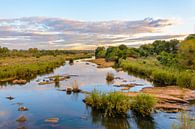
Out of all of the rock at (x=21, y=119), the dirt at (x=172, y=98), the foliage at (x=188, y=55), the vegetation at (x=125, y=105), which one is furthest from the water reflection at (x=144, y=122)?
the foliage at (x=188, y=55)

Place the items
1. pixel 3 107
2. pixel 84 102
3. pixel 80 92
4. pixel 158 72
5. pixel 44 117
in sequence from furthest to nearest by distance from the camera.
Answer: pixel 158 72 < pixel 80 92 < pixel 84 102 < pixel 3 107 < pixel 44 117

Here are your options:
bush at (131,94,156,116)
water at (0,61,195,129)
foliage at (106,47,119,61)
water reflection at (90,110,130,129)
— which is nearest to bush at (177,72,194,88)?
water at (0,61,195,129)

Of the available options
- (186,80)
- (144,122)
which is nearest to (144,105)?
(144,122)

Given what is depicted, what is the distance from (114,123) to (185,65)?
41.0m

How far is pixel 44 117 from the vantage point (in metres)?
27.3

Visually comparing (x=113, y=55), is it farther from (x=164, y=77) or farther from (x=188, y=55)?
(x=164, y=77)

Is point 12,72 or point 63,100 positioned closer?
point 63,100

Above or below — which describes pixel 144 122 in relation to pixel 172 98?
below

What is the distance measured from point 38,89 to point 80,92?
7.70m

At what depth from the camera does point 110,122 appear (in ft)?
83.4

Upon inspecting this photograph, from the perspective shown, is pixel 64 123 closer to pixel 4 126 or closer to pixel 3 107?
pixel 4 126

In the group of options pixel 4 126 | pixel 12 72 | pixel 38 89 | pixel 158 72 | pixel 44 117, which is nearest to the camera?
pixel 4 126

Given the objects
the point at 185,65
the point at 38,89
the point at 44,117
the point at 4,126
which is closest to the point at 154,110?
the point at 44,117

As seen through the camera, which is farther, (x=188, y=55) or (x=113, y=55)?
(x=113, y=55)
